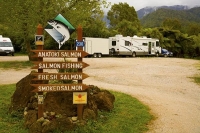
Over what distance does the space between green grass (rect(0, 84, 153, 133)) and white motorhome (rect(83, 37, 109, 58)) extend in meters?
21.5

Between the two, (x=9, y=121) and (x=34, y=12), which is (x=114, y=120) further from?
(x=34, y=12)

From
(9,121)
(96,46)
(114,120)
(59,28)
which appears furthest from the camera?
(96,46)

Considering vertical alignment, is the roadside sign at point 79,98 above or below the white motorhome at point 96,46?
below

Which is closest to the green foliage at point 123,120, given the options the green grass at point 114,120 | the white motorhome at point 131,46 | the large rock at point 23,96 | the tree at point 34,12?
the green grass at point 114,120

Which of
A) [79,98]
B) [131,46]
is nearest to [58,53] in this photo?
[79,98]

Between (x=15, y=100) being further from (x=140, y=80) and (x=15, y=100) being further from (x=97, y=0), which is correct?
(x=97, y=0)

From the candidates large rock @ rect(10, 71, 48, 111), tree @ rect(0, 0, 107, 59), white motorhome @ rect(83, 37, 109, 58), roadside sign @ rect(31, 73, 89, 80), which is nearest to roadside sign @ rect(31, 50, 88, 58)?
roadside sign @ rect(31, 73, 89, 80)

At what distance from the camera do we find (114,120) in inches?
274

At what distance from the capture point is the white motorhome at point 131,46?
3312 cm

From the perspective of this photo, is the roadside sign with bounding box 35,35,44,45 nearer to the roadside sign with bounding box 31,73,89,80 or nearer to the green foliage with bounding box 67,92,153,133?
the roadside sign with bounding box 31,73,89,80

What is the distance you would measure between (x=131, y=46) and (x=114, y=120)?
2714 centimetres

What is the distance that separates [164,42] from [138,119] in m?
37.0

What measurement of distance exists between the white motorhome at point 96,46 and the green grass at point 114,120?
21.5 m

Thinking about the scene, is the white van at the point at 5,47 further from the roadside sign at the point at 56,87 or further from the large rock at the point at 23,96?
the roadside sign at the point at 56,87
